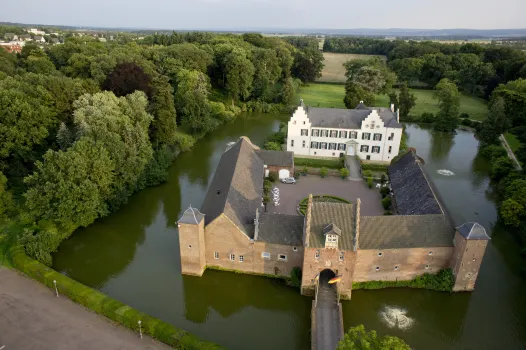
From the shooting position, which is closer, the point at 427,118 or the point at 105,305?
the point at 105,305

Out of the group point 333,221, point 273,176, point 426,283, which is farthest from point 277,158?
point 426,283

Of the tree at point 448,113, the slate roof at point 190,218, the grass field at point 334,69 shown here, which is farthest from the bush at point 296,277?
the grass field at point 334,69

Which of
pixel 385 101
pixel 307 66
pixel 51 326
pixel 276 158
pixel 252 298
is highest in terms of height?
pixel 307 66

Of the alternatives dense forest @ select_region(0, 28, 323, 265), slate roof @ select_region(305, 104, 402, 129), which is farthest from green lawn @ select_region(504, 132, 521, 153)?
dense forest @ select_region(0, 28, 323, 265)

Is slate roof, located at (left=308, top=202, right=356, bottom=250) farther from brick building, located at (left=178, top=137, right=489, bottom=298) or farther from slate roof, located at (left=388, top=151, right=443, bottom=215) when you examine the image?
slate roof, located at (left=388, top=151, right=443, bottom=215)

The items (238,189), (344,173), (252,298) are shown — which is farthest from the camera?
(344,173)

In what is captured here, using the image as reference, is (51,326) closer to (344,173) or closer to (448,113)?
(344,173)
